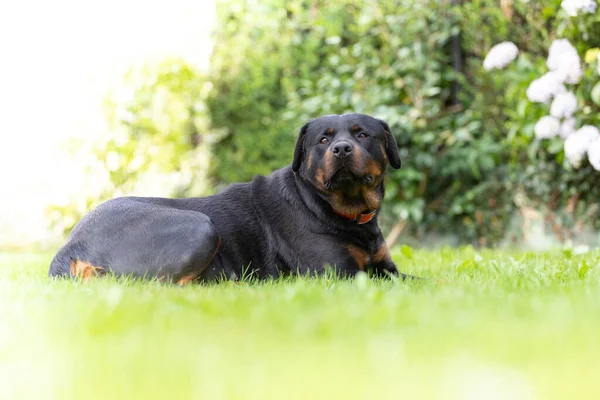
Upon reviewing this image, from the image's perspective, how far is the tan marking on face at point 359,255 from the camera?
12.6 ft

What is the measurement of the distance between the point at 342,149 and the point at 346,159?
6 centimetres

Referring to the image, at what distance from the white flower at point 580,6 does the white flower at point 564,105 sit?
66 cm

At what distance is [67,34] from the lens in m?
8.26

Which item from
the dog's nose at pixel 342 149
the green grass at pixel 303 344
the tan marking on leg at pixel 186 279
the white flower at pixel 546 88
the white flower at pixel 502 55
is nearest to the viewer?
the green grass at pixel 303 344

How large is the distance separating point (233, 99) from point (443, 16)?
2.71m

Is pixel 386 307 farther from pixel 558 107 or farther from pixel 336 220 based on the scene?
pixel 558 107

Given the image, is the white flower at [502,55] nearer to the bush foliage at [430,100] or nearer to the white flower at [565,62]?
the bush foliage at [430,100]

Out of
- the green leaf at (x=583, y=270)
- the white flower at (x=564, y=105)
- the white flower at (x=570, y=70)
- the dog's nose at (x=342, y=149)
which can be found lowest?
the green leaf at (x=583, y=270)

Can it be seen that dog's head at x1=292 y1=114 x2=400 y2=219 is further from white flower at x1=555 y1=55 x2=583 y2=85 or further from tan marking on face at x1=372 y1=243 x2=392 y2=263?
white flower at x1=555 y1=55 x2=583 y2=85

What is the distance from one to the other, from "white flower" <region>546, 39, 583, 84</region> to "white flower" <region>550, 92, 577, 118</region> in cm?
12

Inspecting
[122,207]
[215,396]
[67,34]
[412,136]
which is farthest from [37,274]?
[67,34]

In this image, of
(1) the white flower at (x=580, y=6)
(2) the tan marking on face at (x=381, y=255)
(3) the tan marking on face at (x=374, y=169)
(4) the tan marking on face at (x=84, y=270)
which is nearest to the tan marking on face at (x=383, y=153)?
(3) the tan marking on face at (x=374, y=169)

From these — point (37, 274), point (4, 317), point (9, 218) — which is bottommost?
point (9, 218)

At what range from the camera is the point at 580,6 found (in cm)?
517
